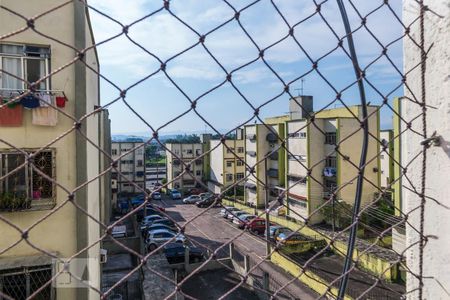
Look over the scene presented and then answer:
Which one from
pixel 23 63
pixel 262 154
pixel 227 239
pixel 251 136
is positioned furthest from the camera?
pixel 251 136

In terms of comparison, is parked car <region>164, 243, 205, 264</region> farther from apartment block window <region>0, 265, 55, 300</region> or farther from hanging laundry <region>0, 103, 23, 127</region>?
hanging laundry <region>0, 103, 23, 127</region>

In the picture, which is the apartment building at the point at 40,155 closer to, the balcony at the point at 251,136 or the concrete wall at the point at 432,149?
the concrete wall at the point at 432,149

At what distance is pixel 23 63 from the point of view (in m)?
3.19

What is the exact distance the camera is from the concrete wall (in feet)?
2.49

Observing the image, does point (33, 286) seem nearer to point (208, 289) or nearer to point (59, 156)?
point (59, 156)

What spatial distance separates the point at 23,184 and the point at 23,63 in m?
1.14

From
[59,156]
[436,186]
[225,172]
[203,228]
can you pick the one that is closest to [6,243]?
[59,156]

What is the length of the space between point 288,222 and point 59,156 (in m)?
11.1

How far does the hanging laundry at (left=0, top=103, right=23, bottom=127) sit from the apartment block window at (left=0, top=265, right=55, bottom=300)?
4.34 ft

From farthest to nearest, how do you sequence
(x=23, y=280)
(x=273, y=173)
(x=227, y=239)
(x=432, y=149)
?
(x=273, y=173) → (x=227, y=239) → (x=23, y=280) → (x=432, y=149)

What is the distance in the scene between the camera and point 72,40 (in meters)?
3.37

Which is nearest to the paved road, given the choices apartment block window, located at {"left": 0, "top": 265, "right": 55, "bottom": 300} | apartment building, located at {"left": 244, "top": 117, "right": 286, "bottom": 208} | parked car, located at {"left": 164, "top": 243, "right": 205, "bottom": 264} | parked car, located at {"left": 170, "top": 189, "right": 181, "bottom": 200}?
parked car, located at {"left": 164, "top": 243, "right": 205, "bottom": 264}

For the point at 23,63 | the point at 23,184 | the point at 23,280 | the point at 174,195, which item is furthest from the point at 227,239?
the point at 174,195

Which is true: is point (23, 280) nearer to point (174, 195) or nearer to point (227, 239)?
point (227, 239)
